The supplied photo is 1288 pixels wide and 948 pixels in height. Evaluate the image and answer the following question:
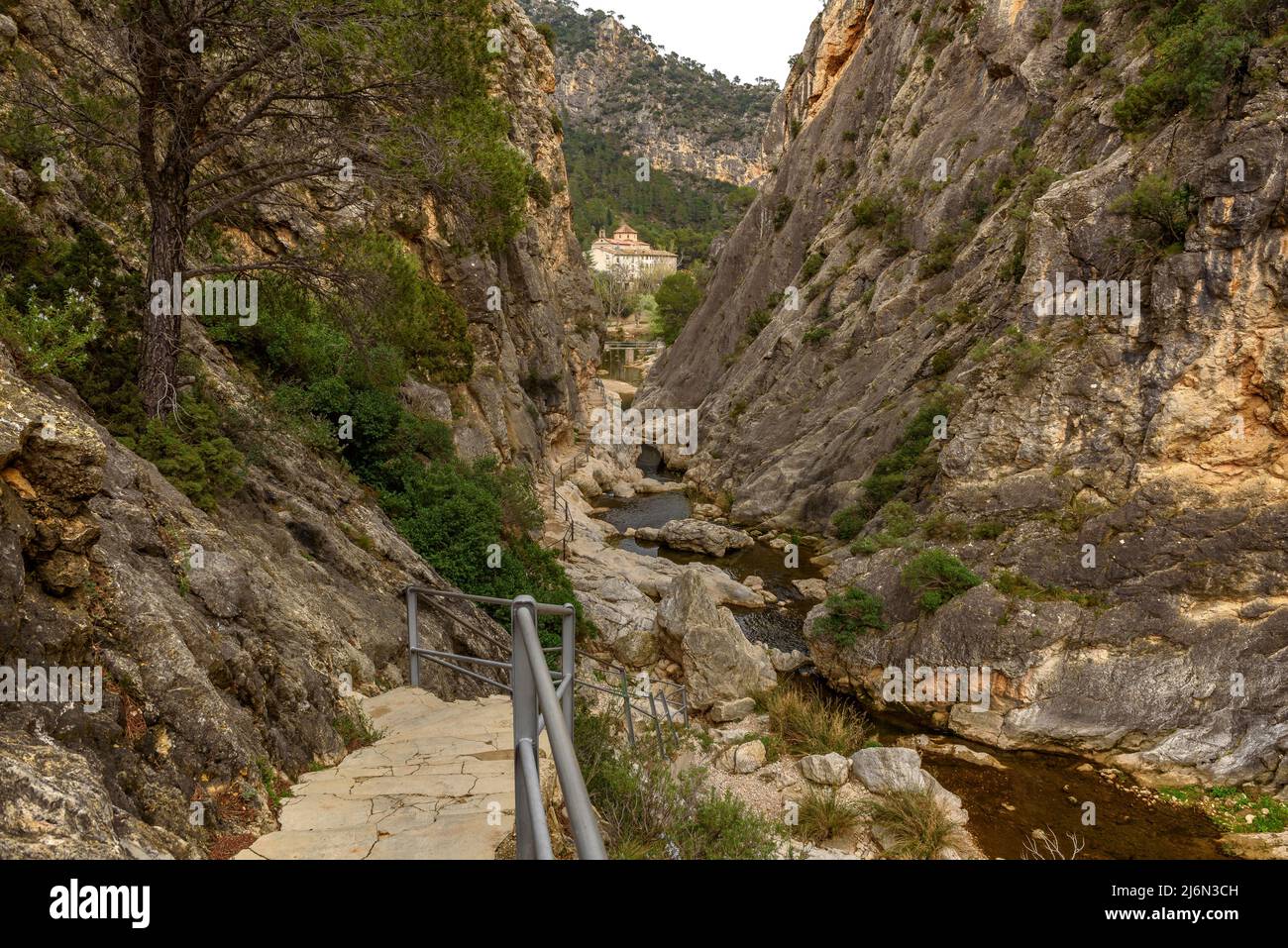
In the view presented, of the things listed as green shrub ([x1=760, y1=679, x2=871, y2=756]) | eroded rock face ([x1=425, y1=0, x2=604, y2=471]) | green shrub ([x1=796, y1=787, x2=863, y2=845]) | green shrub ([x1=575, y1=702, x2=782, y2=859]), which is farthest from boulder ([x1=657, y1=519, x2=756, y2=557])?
green shrub ([x1=575, y1=702, x2=782, y2=859])

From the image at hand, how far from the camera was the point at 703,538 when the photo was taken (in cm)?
2725

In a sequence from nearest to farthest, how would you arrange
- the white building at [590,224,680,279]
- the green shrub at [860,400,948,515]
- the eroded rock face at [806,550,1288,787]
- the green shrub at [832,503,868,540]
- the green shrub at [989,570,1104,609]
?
the eroded rock face at [806,550,1288,787] → the green shrub at [989,570,1104,609] → the green shrub at [860,400,948,515] → the green shrub at [832,503,868,540] → the white building at [590,224,680,279]

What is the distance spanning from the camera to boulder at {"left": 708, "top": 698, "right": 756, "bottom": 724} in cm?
1470

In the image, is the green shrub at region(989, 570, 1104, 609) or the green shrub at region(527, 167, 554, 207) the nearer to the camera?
the green shrub at region(989, 570, 1104, 609)

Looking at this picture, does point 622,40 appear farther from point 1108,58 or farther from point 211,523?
point 211,523

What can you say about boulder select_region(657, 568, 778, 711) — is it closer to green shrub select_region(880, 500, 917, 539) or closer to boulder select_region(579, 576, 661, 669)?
boulder select_region(579, 576, 661, 669)

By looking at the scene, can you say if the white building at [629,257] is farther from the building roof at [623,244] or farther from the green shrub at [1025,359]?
the green shrub at [1025,359]

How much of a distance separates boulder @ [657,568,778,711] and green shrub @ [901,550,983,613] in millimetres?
3734

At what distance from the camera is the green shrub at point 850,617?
1669 centimetres

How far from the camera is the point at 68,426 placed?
13.8 ft

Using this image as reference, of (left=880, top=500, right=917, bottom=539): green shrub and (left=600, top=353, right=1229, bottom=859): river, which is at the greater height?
(left=880, top=500, right=917, bottom=539): green shrub
